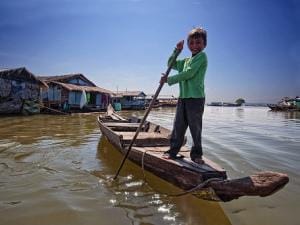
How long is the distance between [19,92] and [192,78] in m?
19.2

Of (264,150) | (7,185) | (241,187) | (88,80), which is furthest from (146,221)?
(88,80)

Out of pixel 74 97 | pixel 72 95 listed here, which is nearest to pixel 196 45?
pixel 72 95

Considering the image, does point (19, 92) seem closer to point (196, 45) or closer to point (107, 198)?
point (107, 198)

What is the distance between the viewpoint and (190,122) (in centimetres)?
345

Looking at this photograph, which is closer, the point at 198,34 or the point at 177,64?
the point at 198,34

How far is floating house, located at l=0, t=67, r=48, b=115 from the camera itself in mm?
18406

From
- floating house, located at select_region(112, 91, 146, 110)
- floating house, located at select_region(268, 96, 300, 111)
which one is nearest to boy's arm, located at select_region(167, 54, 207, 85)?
floating house, located at select_region(112, 91, 146, 110)

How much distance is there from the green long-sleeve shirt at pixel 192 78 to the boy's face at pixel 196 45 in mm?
133

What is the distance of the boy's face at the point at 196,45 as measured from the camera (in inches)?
131

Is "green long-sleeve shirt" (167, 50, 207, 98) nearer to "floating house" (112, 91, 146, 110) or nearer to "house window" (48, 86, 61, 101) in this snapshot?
"house window" (48, 86, 61, 101)

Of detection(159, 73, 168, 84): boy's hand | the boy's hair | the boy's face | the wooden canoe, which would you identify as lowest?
the wooden canoe

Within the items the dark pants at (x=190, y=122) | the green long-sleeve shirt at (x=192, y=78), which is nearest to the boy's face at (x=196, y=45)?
the green long-sleeve shirt at (x=192, y=78)

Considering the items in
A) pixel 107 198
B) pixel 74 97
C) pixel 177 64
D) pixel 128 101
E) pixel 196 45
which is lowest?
pixel 107 198

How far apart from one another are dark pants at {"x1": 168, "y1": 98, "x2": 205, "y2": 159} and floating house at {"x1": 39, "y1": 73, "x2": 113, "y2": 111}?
21590 millimetres
